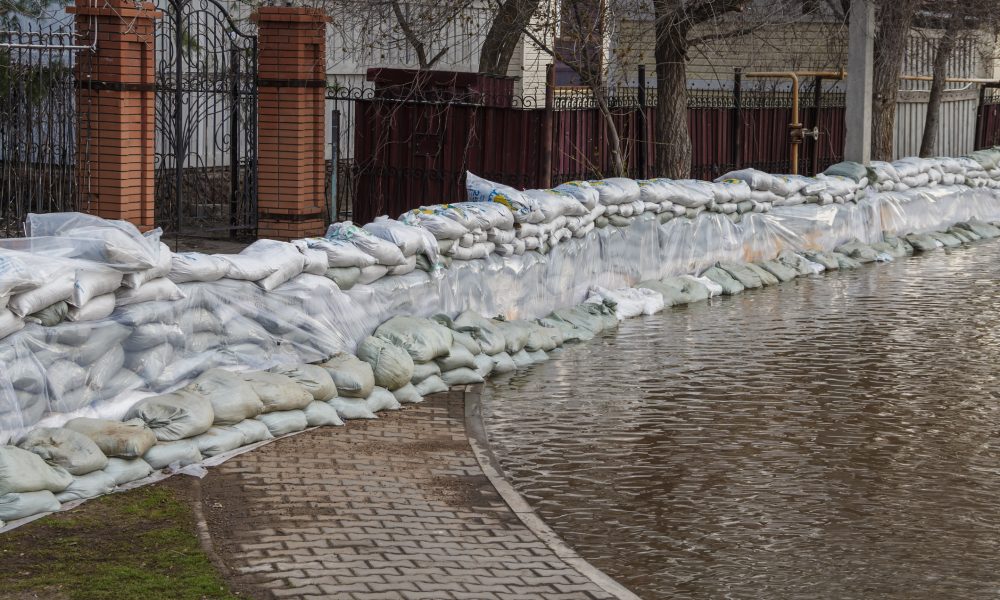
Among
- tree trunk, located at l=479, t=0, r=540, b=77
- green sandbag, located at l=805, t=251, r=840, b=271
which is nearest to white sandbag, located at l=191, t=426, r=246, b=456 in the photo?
tree trunk, located at l=479, t=0, r=540, b=77

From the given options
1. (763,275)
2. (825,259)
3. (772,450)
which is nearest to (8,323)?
(772,450)

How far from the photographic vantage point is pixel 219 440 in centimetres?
696

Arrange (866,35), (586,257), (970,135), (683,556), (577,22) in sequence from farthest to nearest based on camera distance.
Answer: (970,135) < (866,35) < (577,22) < (586,257) < (683,556)

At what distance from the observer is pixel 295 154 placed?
1294cm

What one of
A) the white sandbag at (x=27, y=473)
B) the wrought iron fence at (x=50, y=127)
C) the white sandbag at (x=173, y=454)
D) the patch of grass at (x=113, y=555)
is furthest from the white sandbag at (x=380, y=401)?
the wrought iron fence at (x=50, y=127)

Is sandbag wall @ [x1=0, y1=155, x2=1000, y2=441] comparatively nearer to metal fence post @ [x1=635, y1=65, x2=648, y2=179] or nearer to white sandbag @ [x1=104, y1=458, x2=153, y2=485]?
white sandbag @ [x1=104, y1=458, x2=153, y2=485]

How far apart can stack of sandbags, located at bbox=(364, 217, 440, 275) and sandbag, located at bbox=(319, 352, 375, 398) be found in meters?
1.08

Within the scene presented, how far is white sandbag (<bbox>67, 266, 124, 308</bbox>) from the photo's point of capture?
263 inches

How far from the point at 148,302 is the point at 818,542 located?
355 cm

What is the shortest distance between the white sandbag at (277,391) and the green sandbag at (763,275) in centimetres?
674

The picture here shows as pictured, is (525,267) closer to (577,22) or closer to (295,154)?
(295,154)

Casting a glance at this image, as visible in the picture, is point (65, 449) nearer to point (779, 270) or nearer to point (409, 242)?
point (409, 242)

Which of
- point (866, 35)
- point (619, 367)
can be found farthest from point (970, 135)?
point (619, 367)

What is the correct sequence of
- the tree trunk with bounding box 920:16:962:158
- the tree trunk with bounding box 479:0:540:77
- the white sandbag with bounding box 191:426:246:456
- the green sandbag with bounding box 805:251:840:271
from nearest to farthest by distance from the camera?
the white sandbag with bounding box 191:426:246:456, the green sandbag with bounding box 805:251:840:271, the tree trunk with bounding box 479:0:540:77, the tree trunk with bounding box 920:16:962:158
